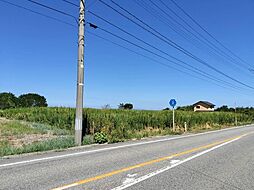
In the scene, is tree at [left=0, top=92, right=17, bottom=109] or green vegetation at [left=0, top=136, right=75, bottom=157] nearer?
green vegetation at [left=0, top=136, right=75, bottom=157]

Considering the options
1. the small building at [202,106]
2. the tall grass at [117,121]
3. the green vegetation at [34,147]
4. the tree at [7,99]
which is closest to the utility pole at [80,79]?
the green vegetation at [34,147]

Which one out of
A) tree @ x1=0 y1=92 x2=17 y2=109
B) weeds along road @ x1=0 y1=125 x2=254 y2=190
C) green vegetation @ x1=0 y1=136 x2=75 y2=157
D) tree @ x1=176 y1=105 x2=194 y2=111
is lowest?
weeds along road @ x1=0 y1=125 x2=254 y2=190

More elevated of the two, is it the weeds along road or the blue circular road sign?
the blue circular road sign

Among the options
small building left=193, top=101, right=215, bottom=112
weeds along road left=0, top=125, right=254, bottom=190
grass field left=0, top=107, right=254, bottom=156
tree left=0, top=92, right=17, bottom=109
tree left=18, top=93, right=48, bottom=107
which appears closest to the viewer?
weeds along road left=0, top=125, right=254, bottom=190

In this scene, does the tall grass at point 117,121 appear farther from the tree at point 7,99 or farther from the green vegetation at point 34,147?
the tree at point 7,99

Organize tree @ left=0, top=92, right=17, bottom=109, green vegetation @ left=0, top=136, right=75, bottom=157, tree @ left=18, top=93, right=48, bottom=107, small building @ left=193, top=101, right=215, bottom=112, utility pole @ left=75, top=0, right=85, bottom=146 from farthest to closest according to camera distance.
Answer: small building @ left=193, top=101, right=215, bottom=112 < tree @ left=18, top=93, right=48, bottom=107 < tree @ left=0, top=92, right=17, bottom=109 < utility pole @ left=75, top=0, right=85, bottom=146 < green vegetation @ left=0, top=136, right=75, bottom=157

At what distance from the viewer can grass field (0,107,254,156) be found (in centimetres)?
1410

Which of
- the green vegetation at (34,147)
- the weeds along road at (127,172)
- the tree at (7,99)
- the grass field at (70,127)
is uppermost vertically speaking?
the tree at (7,99)

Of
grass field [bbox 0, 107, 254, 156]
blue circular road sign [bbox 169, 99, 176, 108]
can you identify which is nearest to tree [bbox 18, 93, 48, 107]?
grass field [bbox 0, 107, 254, 156]

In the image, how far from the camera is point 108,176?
23.0 feet

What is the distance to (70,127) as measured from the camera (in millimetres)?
25719

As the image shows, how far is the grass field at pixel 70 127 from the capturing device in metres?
14.1

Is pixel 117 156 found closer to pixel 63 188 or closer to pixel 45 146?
pixel 45 146

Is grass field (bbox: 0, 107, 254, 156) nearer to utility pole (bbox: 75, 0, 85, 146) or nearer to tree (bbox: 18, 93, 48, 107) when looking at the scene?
utility pole (bbox: 75, 0, 85, 146)
